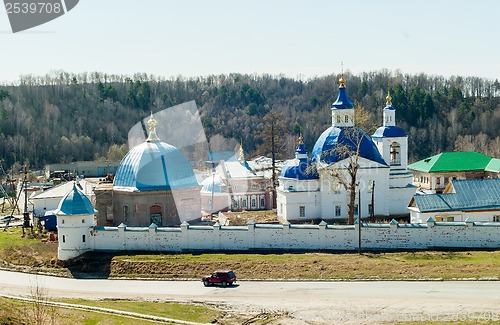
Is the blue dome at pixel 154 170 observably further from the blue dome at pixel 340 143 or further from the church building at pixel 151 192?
the blue dome at pixel 340 143

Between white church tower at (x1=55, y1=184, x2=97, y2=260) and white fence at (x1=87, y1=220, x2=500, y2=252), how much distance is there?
1.12 ft

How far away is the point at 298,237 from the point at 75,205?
10.2 meters

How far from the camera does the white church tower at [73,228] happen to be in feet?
107

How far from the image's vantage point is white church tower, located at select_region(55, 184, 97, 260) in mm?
32719

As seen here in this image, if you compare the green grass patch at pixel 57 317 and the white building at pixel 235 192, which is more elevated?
the white building at pixel 235 192

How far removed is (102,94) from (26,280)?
71.4 metres

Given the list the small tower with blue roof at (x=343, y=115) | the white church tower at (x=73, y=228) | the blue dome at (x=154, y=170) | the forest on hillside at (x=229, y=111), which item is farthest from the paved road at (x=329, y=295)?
the forest on hillside at (x=229, y=111)

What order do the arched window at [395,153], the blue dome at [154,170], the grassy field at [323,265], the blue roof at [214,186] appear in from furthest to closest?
1. the blue roof at [214,186]
2. the arched window at [395,153]
3. the blue dome at [154,170]
4. the grassy field at [323,265]

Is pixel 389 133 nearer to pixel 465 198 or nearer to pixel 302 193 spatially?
pixel 302 193

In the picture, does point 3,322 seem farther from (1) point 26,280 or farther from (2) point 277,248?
(2) point 277,248

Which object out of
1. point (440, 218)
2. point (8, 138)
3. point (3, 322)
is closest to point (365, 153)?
point (440, 218)

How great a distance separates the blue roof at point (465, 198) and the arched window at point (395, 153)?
5579 millimetres

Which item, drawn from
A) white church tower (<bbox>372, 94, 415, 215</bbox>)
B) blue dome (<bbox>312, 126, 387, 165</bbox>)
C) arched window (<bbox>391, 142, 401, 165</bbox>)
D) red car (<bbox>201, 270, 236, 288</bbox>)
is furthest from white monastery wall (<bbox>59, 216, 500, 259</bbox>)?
arched window (<bbox>391, 142, 401, 165</bbox>)

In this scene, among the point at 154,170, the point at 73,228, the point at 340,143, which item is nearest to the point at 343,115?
the point at 340,143
